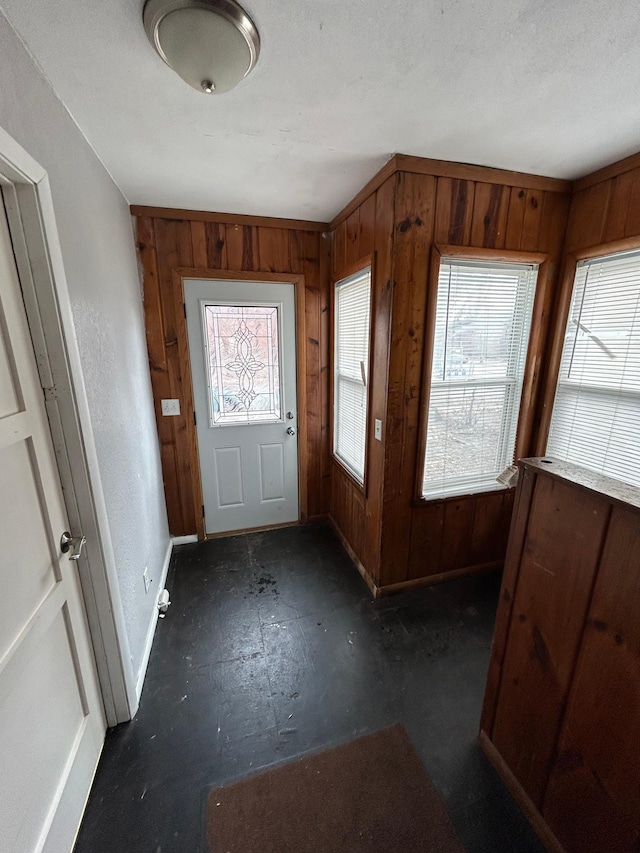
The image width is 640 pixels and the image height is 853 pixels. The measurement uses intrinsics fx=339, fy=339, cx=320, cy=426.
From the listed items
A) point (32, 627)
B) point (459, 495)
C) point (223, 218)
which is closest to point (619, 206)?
point (459, 495)

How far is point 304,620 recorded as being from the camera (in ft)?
6.57

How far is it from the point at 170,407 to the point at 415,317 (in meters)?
1.81

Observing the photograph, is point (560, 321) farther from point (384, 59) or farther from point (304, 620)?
point (304, 620)

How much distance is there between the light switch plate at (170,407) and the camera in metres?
2.49

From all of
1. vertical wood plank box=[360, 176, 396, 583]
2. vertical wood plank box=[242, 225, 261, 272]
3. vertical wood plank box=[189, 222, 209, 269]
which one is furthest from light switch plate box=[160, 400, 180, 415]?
vertical wood plank box=[360, 176, 396, 583]

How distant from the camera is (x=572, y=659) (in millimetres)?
995

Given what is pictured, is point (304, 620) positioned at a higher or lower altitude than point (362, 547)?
lower

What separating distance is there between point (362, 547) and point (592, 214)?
2.37 metres

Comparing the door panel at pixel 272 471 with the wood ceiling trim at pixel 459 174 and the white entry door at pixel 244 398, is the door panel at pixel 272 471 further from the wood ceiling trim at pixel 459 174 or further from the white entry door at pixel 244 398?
the wood ceiling trim at pixel 459 174

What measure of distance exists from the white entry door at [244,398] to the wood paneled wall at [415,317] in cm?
73

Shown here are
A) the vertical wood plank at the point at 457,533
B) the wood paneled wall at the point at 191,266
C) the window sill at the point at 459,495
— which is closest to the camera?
the window sill at the point at 459,495

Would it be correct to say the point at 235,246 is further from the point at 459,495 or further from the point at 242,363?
the point at 459,495

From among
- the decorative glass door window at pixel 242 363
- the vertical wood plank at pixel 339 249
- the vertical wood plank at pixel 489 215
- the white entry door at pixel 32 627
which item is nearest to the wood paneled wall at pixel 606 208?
the vertical wood plank at pixel 489 215

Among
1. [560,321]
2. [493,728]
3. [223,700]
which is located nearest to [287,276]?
[560,321]
